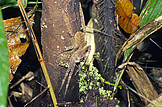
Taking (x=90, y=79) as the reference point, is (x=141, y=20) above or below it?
above

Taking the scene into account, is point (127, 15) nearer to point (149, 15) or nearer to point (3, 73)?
point (149, 15)

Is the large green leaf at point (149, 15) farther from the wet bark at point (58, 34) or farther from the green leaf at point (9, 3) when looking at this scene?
the green leaf at point (9, 3)

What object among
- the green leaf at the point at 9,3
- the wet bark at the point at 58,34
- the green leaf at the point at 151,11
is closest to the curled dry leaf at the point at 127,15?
the green leaf at the point at 151,11

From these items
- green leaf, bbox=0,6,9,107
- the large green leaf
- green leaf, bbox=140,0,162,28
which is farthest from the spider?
green leaf, bbox=0,6,9,107

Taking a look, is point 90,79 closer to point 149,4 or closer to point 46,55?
point 46,55

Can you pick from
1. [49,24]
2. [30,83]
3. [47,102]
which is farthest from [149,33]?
[30,83]
